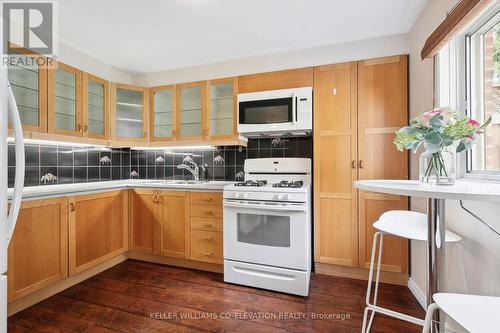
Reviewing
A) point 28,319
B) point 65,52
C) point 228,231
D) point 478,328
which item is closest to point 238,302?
point 228,231

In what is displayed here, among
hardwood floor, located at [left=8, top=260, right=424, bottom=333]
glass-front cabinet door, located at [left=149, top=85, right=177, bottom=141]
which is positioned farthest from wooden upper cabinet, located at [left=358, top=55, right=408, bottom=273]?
glass-front cabinet door, located at [left=149, top=85, right=177, bottom=141]

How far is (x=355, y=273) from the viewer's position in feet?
7.69

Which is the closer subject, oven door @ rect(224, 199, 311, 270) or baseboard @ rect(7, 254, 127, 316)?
baseboard @ rect(7, 254, 127, 316)

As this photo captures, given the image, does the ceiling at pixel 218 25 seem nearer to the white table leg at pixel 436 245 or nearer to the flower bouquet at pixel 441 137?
the flower bouquet at pixel 441 137

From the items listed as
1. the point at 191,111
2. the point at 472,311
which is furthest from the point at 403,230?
the point at 191,111

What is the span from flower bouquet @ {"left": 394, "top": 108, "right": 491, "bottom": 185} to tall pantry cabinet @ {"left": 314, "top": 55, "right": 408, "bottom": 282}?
1.12 metres

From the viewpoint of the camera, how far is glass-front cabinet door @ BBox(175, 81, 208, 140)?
2.81 m

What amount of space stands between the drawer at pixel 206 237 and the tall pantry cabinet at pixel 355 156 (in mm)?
974

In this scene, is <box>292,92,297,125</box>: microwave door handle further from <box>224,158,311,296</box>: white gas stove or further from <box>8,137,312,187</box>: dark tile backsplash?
<box>224,158,311,296</box>: white gas stove

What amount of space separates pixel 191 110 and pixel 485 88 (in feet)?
8.42

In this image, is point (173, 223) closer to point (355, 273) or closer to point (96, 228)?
point (96, 228)

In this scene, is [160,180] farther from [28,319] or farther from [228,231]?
[28,319]

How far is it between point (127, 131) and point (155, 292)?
6.23ft

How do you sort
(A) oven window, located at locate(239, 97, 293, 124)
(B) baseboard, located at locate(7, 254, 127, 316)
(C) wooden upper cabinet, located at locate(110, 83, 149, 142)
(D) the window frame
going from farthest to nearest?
(C) wooden upper cabinet, located at locate(110, 83, 149, 142) → (A) oven window, located at locate(239, 97, 293, 124) → (B) baseboard, located at locate(7, 254, 127, 316) → (D) the window frame
